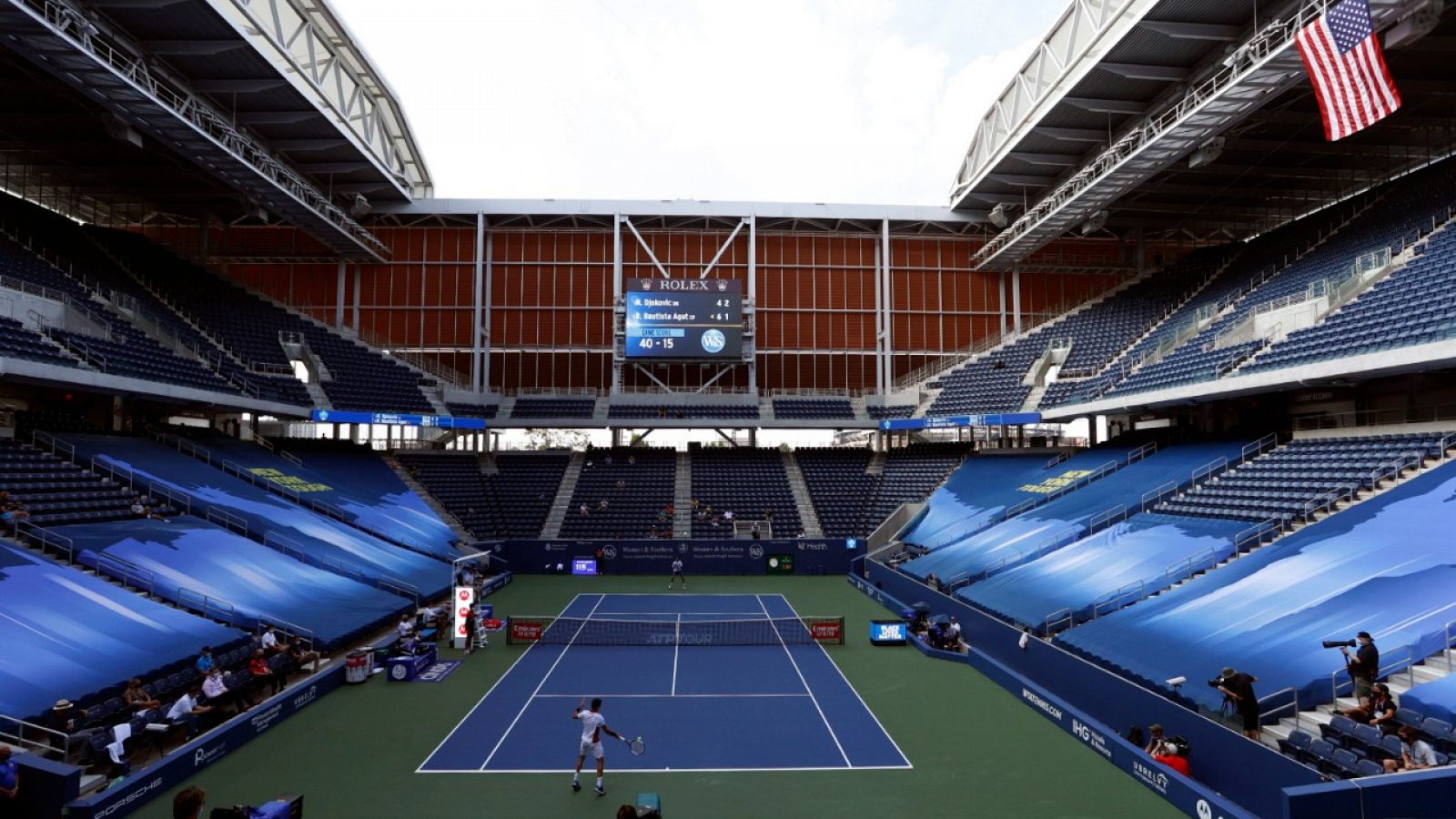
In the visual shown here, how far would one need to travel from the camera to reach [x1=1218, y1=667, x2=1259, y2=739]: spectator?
11820 mm

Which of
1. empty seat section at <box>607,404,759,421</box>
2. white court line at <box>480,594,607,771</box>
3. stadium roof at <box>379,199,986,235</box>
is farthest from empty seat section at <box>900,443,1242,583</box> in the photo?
stadium roof at <box>379,199,986,235</box>

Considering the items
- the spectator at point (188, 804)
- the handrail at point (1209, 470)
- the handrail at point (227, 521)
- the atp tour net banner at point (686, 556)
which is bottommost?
the atp tour net banner at point (686, 556)

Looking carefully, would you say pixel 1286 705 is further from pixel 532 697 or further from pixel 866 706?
pixel 532 697

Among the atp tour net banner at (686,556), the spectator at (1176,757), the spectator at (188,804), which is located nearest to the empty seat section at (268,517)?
the atp tour net banner at (686,556)

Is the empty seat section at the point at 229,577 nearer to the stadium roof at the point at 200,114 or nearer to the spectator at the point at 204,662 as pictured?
the spectator at the point at 204,662

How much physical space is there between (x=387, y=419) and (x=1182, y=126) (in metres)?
35.2

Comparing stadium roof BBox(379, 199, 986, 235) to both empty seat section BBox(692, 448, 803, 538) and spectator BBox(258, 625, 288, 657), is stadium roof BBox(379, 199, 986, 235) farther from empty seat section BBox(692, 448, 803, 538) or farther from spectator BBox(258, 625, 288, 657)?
spectator BBox(258, 625, 288, 657)

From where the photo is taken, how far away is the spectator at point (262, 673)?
15875 mm

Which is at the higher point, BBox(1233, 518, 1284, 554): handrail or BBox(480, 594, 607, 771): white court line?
BBox(1233, 518, 1284, 554): handrail

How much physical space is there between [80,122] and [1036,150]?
39802mm

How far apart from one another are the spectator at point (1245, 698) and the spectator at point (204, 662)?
1838cm

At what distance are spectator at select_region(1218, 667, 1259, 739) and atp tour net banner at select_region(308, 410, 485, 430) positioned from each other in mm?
35360

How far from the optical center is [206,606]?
18.5 meters

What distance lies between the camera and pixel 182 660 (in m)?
15.5
